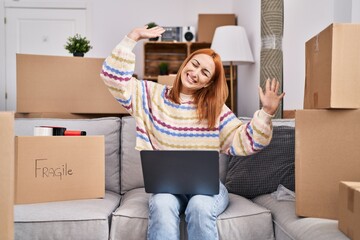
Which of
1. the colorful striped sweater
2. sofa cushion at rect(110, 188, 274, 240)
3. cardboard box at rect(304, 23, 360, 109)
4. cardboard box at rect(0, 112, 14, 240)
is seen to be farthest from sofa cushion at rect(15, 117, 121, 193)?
cardboard box at rect(304, 23, 360, 109)

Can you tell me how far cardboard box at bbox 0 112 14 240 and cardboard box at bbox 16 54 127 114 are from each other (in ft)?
3.79

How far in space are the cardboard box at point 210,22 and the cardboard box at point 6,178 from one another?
384 cm

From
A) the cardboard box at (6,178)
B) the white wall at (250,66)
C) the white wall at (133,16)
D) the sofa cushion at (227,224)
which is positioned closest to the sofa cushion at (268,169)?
the sofa cushion at (227,224)

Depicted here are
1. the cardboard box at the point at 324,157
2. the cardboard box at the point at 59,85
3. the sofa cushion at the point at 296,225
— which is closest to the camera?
the sofa cushion at the point at 296,225

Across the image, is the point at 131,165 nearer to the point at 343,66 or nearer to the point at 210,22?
the point at 343,66

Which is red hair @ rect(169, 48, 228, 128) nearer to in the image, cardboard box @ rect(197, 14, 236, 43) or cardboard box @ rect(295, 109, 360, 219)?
cardboard box @ rect(295, 109, 360, 219)

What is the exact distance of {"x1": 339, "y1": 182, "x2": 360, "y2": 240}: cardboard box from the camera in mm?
1199

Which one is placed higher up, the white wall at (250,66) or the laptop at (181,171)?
the white wall at (250,66)

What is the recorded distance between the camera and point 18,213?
5.37 feet

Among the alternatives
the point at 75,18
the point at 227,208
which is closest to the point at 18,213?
the point at 227,208

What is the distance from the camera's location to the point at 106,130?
217cm

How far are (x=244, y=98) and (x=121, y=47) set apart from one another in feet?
Result: 9.94

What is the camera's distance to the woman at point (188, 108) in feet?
5.64

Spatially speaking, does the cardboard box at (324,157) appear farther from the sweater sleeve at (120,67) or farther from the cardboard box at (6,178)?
the cardboard box at (6,178)
